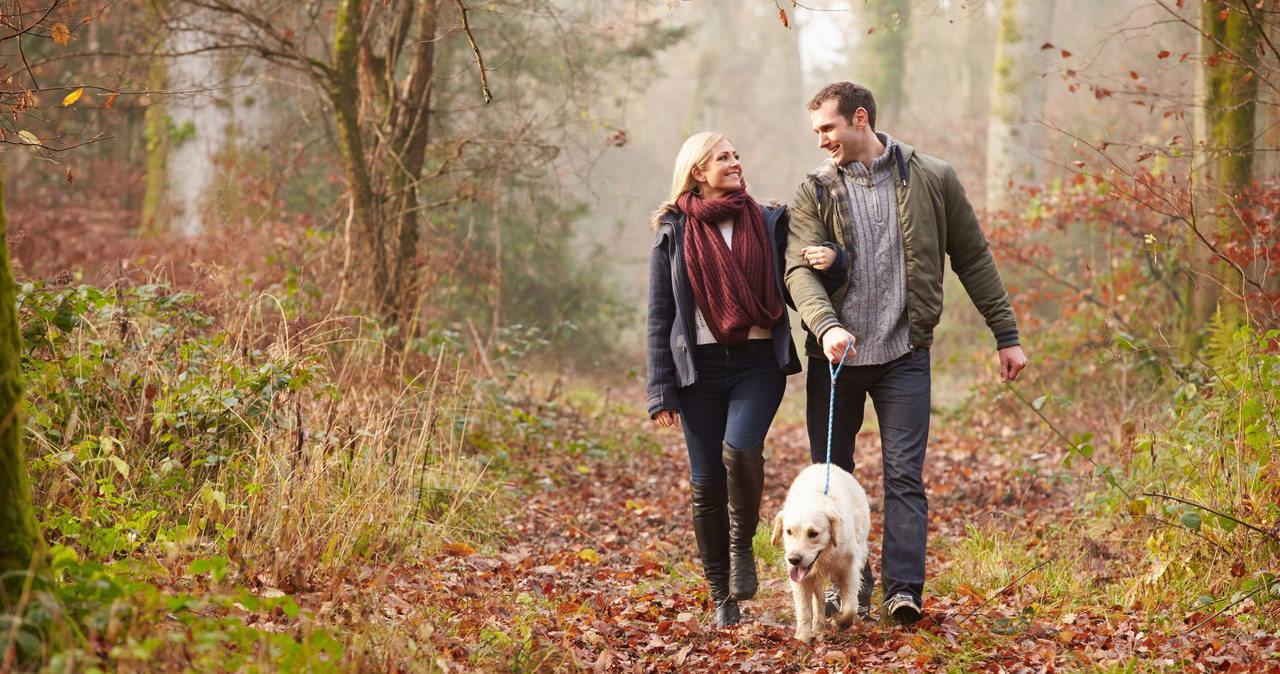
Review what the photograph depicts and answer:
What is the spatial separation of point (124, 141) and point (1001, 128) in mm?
13564

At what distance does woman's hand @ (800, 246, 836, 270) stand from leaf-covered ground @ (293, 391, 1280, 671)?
1606 millimetres

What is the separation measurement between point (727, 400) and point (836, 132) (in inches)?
51.4

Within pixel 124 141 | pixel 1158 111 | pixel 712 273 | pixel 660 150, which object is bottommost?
pixel 712 273

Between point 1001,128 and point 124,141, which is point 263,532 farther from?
point 1001,128

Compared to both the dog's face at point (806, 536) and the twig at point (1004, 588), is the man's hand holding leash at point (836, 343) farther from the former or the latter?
the twig at point (1004, 588)

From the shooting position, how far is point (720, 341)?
4.08 metres

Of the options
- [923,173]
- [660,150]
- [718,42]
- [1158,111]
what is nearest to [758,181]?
[660,150]

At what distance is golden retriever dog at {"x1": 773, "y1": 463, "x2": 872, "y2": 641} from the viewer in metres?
3.64

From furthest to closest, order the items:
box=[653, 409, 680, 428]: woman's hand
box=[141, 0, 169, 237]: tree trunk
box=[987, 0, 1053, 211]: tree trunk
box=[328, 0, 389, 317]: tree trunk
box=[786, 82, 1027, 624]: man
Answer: box=[987, 0, 1053, 211]: tree trunk
box=[141, 0, 169, 237]: tree trunk
box=[328, 0, 389, 317]: tree trunk
box=[653, 409, 680, 428]: woman's hand
box=[786, 82, 1027, 624]: man

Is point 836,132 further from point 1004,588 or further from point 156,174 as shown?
point 156,174

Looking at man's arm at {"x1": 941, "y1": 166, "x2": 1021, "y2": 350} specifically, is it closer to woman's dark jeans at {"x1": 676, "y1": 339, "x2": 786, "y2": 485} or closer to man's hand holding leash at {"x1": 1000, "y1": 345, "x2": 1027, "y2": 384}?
man's hand holding leash at {"x1": 1000, "y1": 345, "x2": 1027, "y2": 384}

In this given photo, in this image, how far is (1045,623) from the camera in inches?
160

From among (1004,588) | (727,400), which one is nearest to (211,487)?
(727,400)

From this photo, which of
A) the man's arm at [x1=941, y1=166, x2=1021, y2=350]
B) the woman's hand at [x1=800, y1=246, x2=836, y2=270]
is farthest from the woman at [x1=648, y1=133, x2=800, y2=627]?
the man's arm at [x1=941, y1=166, x2=1021, y2=350]
